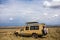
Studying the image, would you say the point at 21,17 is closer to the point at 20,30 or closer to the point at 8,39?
the point at 20,30

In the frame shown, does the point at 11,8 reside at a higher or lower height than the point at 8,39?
higher

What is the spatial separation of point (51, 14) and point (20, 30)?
72cm

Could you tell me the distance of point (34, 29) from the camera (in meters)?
4.01

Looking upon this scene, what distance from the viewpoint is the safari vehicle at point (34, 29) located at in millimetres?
3978

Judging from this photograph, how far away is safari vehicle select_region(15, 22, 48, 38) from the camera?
13.1 feet

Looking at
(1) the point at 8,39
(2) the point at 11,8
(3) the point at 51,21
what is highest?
(2) the point at 11,8

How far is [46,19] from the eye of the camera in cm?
402

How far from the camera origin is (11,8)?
13.4 feet

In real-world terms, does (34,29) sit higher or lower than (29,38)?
higher

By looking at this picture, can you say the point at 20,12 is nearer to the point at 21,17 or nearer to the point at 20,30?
the point at 21,17

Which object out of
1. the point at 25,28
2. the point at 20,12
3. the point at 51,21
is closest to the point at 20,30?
the point at 25,28

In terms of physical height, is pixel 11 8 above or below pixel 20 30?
above

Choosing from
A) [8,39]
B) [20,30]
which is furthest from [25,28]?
[8,39]

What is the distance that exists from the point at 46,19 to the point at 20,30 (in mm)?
583
